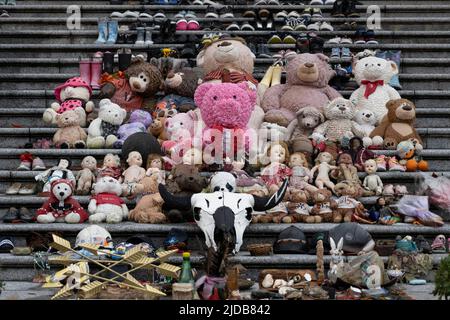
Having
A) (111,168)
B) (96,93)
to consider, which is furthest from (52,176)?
(96,93)

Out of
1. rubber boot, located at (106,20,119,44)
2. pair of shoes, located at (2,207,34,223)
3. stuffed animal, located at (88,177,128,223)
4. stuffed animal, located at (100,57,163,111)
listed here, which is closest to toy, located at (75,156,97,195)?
stuffed animal, located at (88,177,128,223)

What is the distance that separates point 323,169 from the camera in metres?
10.8

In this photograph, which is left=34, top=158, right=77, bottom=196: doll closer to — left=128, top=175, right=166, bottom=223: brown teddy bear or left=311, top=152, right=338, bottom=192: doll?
left=128, top=175, right=166, bottom=223: brown teddy bear

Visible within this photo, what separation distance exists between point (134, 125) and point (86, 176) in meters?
1.14

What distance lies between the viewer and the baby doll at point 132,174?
10.6m

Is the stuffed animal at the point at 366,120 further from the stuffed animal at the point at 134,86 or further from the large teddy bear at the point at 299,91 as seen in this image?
the stuffed animal at the point at 134,86

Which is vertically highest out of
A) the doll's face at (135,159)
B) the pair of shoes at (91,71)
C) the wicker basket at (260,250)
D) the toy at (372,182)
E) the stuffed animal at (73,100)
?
the pair of shoes at (91,71)

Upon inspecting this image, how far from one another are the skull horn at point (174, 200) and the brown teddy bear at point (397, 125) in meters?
2.77

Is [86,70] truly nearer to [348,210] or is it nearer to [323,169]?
[323,169]

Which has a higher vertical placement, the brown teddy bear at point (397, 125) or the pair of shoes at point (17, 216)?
the brown teddy bear at point (397, 125)

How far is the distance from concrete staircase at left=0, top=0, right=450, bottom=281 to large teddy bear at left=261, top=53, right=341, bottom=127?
0.64 meters

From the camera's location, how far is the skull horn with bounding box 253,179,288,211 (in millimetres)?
9805

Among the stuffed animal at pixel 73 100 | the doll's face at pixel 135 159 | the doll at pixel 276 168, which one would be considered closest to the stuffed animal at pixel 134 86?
the stuffed animal at pixel 73 100

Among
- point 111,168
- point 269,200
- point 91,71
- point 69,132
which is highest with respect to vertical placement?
point 91,71
